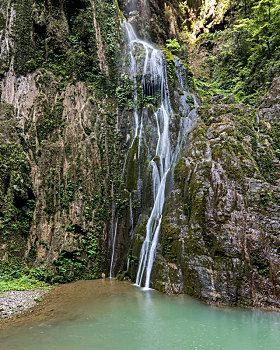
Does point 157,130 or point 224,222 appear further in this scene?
point 157,130

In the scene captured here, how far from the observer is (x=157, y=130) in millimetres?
11797

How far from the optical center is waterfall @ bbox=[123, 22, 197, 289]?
28.9 ft

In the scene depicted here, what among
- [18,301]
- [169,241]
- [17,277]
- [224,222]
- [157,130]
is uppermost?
[157,130]

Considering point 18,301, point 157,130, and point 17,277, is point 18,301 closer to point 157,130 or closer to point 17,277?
point 17,277

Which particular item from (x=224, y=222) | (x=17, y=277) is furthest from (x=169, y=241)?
(x=17, y=277)

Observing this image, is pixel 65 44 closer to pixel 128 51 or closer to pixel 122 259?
pixel 128 51

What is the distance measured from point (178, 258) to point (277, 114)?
8870mm

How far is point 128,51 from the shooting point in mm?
14312

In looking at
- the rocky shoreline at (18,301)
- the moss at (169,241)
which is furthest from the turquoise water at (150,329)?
the moss at (169,241)

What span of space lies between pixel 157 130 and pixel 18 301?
9051 mm

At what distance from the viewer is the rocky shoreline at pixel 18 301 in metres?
5.95

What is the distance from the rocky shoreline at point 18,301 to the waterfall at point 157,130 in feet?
11.5

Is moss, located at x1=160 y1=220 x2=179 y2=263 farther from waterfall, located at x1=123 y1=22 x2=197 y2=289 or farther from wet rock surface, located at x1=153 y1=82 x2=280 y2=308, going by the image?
waterfall, located at x1=123 y1=22 x2=197 y2=289

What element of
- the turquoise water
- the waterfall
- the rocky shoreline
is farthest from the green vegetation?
the waterfall
